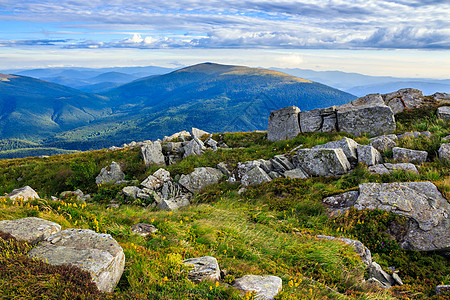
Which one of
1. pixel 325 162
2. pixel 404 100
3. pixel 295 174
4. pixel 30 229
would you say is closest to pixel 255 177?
pixel 295 174

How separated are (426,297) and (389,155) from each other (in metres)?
10.1

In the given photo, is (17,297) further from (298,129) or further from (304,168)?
(298,129)

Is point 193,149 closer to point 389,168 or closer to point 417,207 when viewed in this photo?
point 389,168

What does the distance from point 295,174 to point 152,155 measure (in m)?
11.6

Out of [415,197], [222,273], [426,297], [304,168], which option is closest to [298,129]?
[304,168]

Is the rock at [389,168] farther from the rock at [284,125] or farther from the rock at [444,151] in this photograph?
the rock at [284,125]

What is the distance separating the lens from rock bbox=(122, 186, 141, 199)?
14.7 metres

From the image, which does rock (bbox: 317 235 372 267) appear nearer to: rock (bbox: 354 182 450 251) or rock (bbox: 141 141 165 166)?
rock (bbox: 354 182 450 251)

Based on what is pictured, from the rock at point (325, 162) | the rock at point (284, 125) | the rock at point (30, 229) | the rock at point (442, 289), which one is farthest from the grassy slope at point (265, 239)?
the rock at point (284, 125)

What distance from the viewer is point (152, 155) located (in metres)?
20.1

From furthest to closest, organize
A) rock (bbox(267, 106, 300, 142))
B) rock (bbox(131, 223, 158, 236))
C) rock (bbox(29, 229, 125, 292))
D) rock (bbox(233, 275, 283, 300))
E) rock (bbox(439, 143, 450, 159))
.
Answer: rock (bbox(267, 106, 300, 142)), rock (bbox(439, 143, 450, 159)), rock (bbox(131, 223, 158, 236)), rock (bbox(233, 275, 283, 300)), rock (bbox(29, 229, 125, 292))

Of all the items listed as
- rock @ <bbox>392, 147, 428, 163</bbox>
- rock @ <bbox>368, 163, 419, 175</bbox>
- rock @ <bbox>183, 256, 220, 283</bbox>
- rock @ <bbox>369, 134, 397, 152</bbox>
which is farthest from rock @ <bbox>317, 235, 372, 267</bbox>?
rock @ <bbox>369, 134, 397, 152</bbox>

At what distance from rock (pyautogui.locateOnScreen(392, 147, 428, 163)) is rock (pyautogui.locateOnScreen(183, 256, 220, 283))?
13.1 meters

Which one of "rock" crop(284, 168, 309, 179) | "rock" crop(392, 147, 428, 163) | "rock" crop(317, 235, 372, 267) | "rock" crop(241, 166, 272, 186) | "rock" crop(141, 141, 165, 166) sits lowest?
"rock" crop(141, 141, 165, 166)
